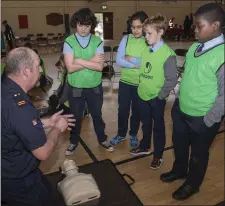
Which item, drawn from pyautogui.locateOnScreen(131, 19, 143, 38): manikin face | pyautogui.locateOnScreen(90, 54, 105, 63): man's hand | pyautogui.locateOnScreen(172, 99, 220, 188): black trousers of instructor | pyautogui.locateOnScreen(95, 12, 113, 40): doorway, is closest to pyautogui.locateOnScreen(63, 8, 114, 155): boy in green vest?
pyautogui.locateOnScreen(90, 54, 105, 63): man's hand

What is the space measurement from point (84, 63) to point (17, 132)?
1.48 m

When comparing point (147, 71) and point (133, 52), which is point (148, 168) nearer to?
point (147, 71)

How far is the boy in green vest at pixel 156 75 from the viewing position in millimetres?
2436

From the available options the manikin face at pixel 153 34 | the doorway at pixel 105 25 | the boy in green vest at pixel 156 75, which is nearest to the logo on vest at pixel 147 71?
the boy in green vest at pixel 156 75

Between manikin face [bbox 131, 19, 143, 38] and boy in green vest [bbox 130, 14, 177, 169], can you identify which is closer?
boy in green vest [bbox 130, 14, 177, 169]

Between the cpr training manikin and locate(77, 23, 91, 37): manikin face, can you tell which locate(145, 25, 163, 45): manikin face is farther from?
the cpr training manikin

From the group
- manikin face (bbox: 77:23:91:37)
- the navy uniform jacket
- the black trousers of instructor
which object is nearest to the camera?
the navy uniform jacket

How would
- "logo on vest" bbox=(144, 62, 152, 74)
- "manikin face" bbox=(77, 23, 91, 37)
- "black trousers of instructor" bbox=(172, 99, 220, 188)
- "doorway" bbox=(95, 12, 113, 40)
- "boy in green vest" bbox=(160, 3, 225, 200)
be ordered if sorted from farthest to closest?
"doorway" bbox=(95, 12, 113, 40) < "manikin face" bbox=(77, 23, 91, 37) < "logo on vest" bbox=(144, 62, 152, 74) < "black trousers of instructor" bbox=(172, 99, 220, 188) < "boy in green vest" bbox=(160, 3, 225, 200)

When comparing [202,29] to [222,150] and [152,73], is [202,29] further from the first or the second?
[222,150]

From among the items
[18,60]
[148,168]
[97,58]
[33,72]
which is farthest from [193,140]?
[18,60]

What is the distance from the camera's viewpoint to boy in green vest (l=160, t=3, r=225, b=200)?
1.56 metres

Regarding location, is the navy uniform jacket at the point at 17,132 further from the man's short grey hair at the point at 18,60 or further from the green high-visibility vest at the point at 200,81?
the green high-visibility vest at the point at 200,81

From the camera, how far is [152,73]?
2.54 metres

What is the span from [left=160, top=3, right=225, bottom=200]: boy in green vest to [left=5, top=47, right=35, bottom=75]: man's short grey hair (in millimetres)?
1052
